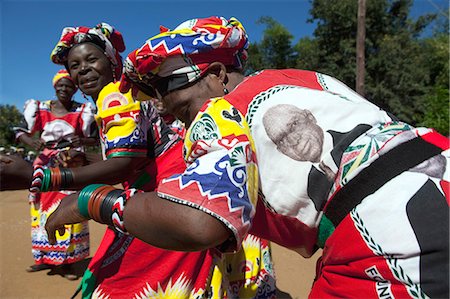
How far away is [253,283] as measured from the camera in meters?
2.49

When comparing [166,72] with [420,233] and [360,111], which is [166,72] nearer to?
[360,111]

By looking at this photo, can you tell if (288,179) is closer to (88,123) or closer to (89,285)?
(89,285)

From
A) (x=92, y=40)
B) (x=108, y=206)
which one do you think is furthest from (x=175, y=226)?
(x=92, y=40)

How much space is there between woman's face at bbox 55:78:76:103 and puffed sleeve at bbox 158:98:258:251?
4247 mm

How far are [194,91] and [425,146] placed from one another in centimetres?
68

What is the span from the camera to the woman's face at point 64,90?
4.87m

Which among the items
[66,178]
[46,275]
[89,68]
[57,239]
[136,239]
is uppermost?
[89,68]

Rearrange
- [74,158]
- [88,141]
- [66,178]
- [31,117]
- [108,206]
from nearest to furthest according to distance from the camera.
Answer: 1. [108,206]
2. [66,178]
3. [74,158]
4. [88,141]
5. [31,117]

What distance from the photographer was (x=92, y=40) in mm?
2521

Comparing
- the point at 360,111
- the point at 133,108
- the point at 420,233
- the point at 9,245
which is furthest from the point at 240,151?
the point at 9,245

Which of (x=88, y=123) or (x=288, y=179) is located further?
(x=88, y=123)

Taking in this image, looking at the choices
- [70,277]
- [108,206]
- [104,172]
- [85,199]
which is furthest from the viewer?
[70,277]

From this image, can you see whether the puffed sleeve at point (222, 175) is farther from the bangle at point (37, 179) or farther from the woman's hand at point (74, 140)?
the woman's hand at point (74, 140)

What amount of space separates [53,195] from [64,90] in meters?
1.24
